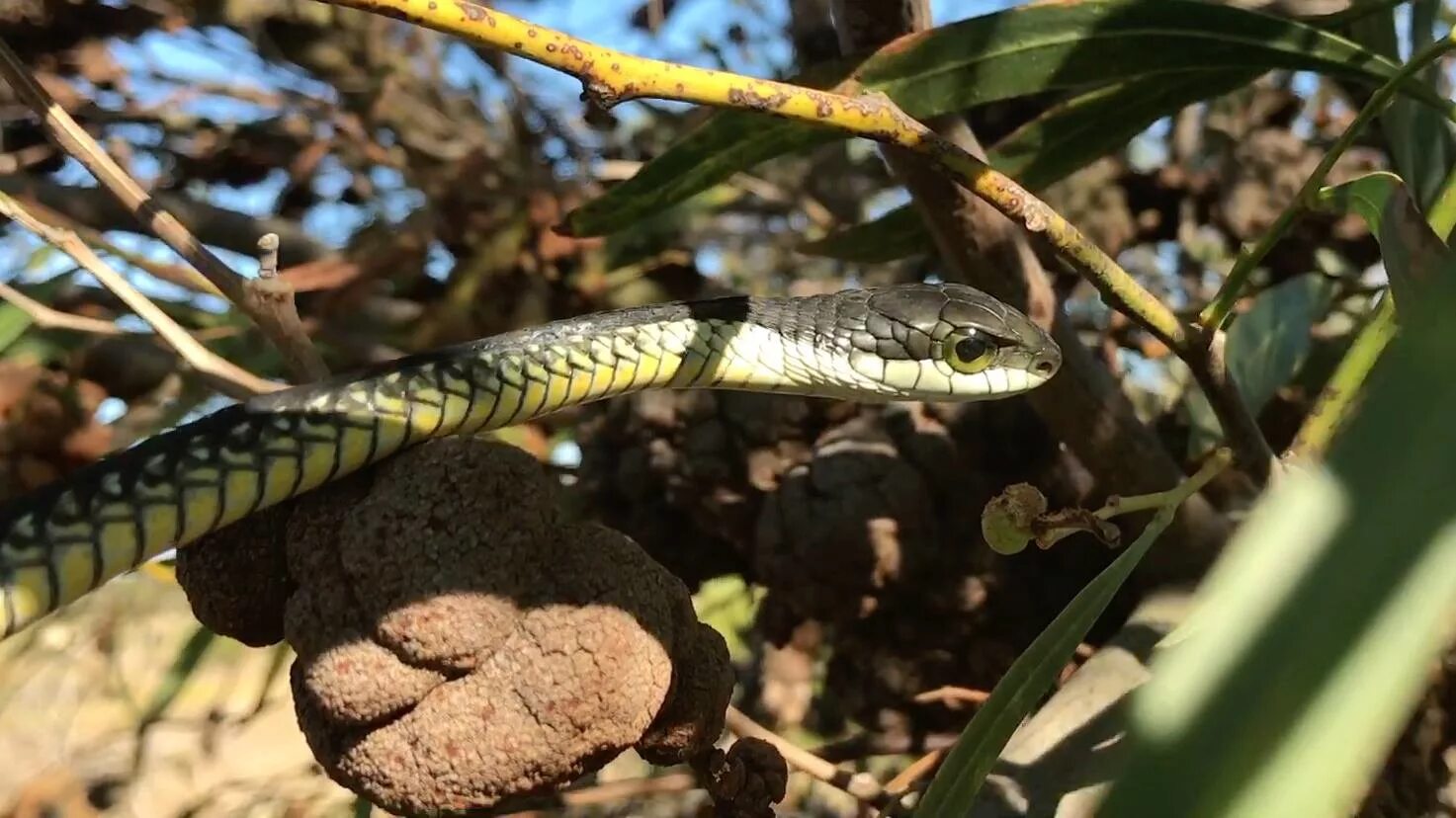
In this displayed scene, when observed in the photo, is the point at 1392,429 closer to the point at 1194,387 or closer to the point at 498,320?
the point at 1194,387

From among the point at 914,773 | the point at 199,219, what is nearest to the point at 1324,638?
the point at 914,773

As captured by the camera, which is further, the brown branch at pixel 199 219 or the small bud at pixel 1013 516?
the brown branch at pixel 199 219

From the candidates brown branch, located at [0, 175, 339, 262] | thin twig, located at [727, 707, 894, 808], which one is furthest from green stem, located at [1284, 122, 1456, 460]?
brown branch, located at [0, 175, 339, 262]

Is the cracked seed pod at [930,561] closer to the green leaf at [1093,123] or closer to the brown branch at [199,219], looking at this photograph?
the green leaf at [1093,123]

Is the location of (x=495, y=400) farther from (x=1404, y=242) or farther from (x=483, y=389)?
(x=1404, y=242)

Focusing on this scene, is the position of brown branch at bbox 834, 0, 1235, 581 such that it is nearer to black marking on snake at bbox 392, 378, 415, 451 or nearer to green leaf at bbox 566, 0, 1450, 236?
green leaf at bbox 566, 0, 1450, 236

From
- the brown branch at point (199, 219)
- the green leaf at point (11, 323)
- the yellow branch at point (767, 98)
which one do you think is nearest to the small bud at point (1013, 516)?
the yellow branch at point (767, 98)

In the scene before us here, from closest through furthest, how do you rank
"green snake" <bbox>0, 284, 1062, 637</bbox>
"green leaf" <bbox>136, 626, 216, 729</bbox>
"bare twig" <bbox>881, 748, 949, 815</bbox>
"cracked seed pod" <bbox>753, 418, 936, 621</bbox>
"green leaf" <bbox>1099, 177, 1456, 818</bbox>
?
"green leaf" <bbox>1099, 177, 1456, 818</bbox> → "green snake" <bbox>0, 284, 1062, 637</bbox> → "bare twig" <bbox>881, 748, 949, 815</bbox> → "cracked seed pod" <bbox>753, 418, 936, 621</bbox> → "green leaf" <bbox>136, 626, 216, 729</bbox>
